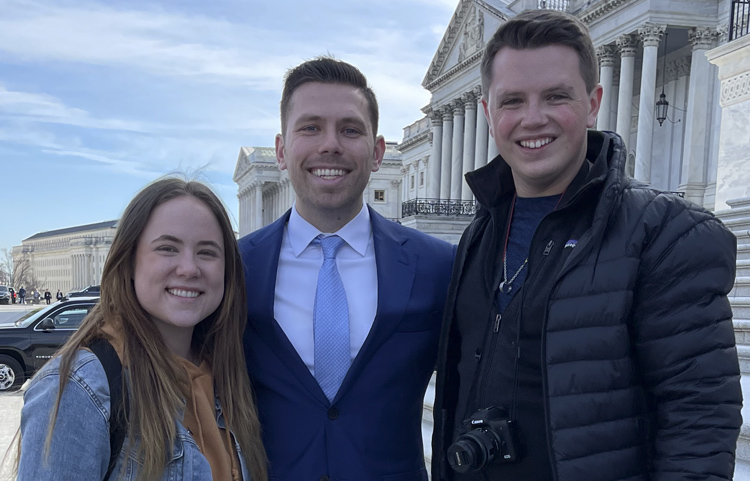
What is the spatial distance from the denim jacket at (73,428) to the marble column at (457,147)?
134 feet

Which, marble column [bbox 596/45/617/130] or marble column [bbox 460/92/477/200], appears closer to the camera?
marble column [bbox 596/45/617/130]

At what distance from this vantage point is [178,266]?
8.04ft

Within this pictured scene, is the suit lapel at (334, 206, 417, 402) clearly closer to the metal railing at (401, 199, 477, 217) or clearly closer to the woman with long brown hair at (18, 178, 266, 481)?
the woman with long brown hair at (18, 178, 266, 481)

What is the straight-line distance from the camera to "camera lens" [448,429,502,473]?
2.32m

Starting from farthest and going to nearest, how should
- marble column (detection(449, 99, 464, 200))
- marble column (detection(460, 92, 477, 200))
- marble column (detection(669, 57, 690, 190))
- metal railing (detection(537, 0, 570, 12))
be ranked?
marble column (detection(449, 99, 464, 200))
marble column (detection(460, 92, 477, 200))
metal railing (detection(537, 0, 570, 12))
marble column (detection(669, 57, 690, 190))

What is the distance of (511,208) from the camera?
9.25 feet

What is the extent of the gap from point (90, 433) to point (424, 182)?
191 feet

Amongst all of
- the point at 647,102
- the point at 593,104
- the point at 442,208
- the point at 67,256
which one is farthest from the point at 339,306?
the point at 67,256

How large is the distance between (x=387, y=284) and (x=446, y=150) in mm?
43504

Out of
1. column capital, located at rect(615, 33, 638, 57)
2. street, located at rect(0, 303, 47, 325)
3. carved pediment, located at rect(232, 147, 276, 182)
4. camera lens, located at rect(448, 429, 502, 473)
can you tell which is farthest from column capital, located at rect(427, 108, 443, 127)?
carved pediment, located at rect(232, 147, 276, 182)

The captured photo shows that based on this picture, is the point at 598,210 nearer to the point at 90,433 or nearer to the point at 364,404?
the point at 364,404

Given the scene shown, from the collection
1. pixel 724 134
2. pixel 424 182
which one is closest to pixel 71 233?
pixel 424 182

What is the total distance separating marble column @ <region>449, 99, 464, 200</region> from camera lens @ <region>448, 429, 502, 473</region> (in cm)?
4041

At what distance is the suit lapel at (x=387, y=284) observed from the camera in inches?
113
